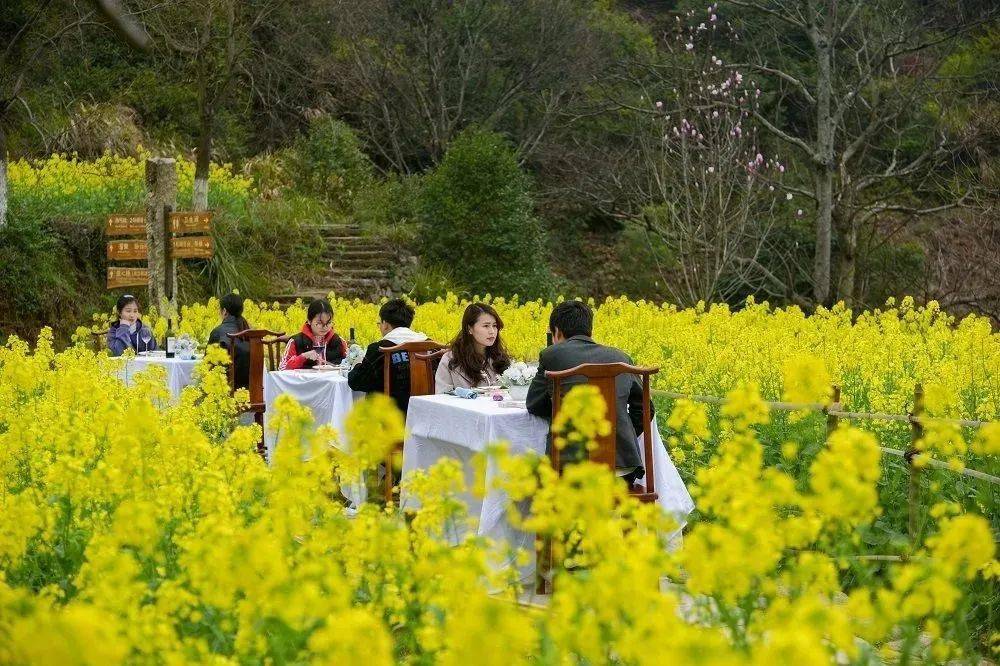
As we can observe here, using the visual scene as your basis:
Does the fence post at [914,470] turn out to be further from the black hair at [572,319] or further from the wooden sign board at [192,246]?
the wooden sign board at [192,246]

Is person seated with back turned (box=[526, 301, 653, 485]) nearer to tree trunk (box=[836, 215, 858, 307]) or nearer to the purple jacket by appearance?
the purple jacket

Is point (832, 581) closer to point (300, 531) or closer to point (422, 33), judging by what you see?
point (300, 531)

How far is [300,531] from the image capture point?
341 cm

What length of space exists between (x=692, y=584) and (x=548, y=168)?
79.9ft

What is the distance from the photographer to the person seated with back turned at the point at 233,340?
9.23 meters

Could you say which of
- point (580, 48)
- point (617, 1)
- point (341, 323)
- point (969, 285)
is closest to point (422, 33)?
point (580, 48)

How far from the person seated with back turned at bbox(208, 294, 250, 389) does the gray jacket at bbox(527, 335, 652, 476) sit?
12.7 ft

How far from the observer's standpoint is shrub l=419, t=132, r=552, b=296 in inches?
787

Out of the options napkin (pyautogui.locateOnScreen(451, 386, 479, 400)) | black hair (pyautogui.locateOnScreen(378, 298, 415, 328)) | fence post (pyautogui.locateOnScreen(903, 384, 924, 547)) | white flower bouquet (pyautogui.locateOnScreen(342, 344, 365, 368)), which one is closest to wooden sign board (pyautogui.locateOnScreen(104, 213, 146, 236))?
white flower bouquet (pyautogui.locateOnScreen(342, 344, 365, 368))

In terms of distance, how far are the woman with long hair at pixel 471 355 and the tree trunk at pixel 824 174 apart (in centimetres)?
1240

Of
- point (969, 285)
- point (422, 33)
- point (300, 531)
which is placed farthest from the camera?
point (422, 33)

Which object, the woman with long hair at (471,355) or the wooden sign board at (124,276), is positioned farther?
the wooden sign board at (124,276)

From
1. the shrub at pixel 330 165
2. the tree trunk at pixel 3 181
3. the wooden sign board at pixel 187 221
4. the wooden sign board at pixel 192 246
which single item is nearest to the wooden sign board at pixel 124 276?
the wooden sign board at pixel 192 246

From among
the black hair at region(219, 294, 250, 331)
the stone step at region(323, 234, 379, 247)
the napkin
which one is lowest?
the napkin
